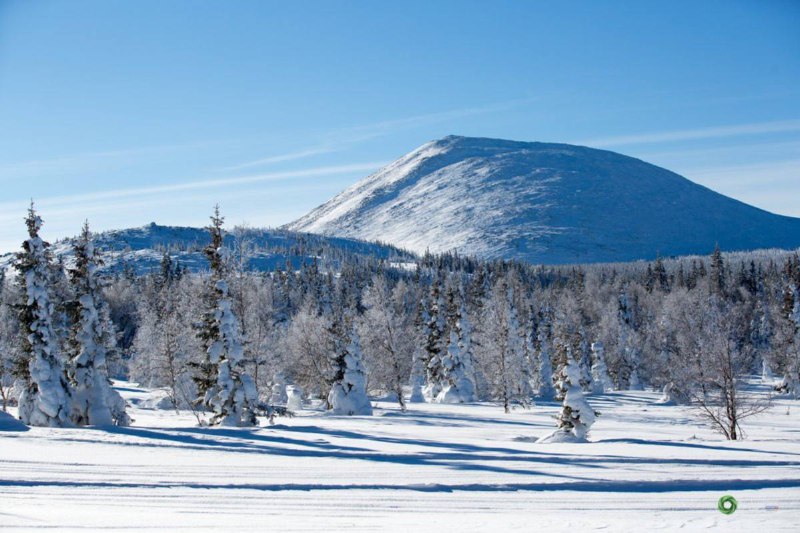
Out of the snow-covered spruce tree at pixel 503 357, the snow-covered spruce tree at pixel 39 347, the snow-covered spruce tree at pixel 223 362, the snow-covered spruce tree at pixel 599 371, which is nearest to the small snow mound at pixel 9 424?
the snow-covered spruce tree at pixel 39 347

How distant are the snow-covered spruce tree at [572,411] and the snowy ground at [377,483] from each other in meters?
2.70

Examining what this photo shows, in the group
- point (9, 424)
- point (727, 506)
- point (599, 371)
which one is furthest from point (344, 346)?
point (599, 371)

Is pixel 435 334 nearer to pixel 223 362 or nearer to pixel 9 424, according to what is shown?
pixel 223 362

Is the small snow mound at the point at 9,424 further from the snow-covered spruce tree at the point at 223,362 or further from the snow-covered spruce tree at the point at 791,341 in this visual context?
the snow-covered spruce tree at the point at 791,341

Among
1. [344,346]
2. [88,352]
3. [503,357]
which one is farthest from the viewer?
[503,357]

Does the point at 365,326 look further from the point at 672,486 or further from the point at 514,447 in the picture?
the point at 672,486

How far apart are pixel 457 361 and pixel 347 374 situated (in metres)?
20.5

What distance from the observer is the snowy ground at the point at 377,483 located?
11.9 metres

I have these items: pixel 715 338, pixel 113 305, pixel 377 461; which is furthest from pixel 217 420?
pixel 113 305

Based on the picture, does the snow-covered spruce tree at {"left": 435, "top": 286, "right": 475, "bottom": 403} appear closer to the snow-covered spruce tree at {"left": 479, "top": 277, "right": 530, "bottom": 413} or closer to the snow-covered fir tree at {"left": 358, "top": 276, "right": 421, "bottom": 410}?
the snow-covered spruce tree at {"left": 479, "top": 277, "right": 530, "bottom": 413}

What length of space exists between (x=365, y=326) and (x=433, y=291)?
23.4ft

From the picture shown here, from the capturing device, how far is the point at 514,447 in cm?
2392

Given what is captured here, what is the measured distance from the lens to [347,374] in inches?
1682

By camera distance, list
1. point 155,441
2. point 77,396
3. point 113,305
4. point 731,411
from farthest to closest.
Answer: point 113,305, point 731,411, point 77,396, point 155,441
